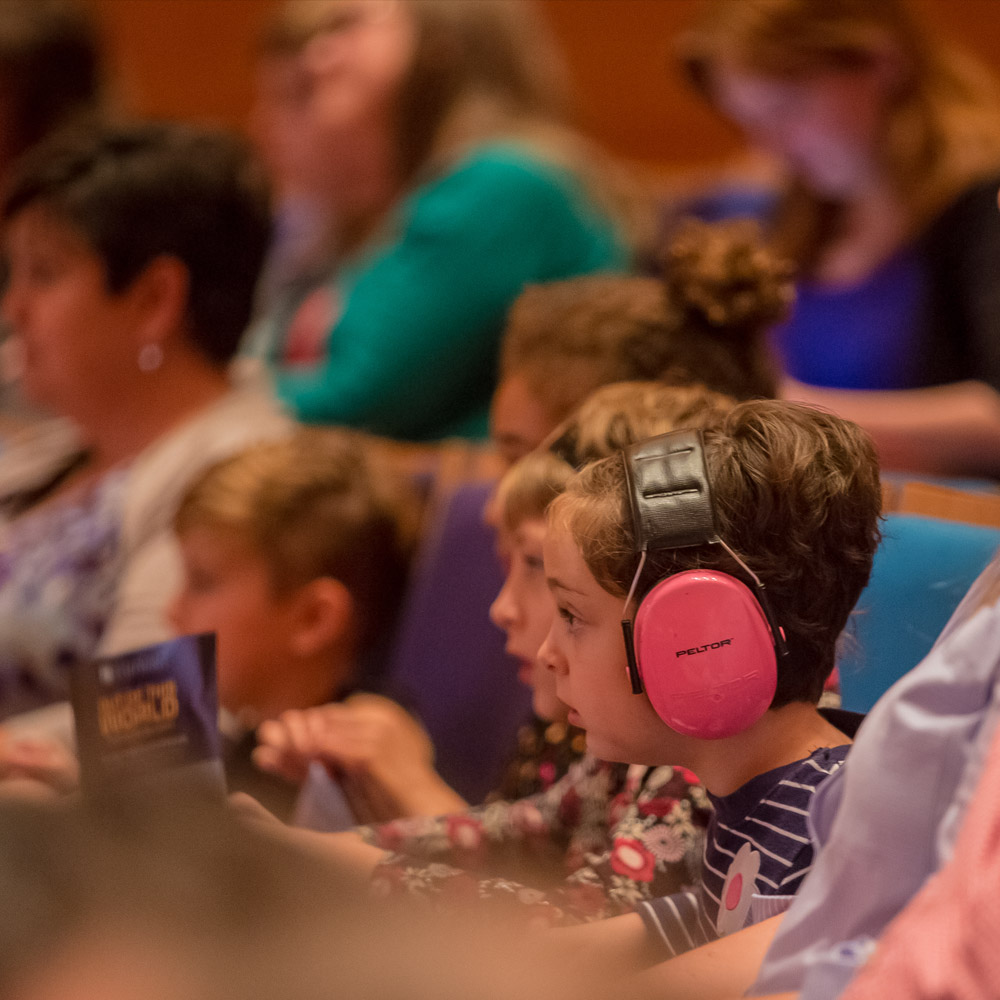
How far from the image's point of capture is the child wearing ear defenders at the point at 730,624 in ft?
2.57

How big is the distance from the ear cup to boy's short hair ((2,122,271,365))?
3.93ft

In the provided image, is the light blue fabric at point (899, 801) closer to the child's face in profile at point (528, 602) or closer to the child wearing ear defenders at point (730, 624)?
the child wearing ear defenders at point (730, 624)

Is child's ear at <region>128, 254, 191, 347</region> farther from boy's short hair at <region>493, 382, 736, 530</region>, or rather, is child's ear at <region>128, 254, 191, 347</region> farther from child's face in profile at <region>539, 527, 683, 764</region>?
child's face in profile at <region>539, 527, 683, 764</region>

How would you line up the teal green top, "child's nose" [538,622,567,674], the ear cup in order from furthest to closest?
the teal green top → "child's nose" [538,622,567,674] → the ear cup

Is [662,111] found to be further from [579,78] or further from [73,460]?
[73,460]

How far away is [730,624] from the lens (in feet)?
2.52

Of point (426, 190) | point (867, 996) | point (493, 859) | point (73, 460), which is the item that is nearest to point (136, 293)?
point (73, 460)

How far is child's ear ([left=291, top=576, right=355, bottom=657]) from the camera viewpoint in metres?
1.51

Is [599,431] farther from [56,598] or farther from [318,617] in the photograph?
[56,598]

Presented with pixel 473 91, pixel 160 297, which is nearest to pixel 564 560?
pixel 160 297

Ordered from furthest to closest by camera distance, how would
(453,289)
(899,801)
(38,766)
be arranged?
(453,289), (38,766), (899,801)

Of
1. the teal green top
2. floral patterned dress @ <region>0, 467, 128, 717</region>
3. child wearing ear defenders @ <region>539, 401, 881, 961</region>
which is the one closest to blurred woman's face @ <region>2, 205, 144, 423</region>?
floral patterned dress @ <region>0, 467, 128, 717</region>

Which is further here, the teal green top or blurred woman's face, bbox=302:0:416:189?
blurred woman's face, bbox=302:0:416:189

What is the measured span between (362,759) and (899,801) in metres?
0.78
